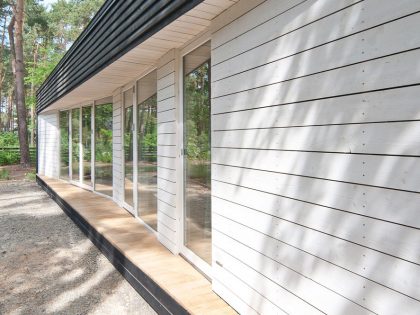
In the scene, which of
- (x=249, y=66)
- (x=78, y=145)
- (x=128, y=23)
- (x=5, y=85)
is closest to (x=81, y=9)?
(x=5, y=85)

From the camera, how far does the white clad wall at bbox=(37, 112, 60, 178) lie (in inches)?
401

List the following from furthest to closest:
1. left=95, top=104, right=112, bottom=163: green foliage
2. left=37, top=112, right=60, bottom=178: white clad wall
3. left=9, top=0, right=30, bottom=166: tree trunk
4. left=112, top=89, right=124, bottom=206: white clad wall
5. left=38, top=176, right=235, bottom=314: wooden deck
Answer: left=9, top=0, right=30, bottom=166: tree trunk
left=37, top=112, right=60, bottom=178: white clad wall
left=95, top=104, right=112, bottom=163: green foliage
left=112, top=89, right=124, bottom=206: white clad wall
left=38, top=176, right=235, bottom=314: wooden deck

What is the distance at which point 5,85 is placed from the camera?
3069cm

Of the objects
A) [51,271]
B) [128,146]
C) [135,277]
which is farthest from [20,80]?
[135,277]

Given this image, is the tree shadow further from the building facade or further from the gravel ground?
the building facade

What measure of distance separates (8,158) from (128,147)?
44.4ft

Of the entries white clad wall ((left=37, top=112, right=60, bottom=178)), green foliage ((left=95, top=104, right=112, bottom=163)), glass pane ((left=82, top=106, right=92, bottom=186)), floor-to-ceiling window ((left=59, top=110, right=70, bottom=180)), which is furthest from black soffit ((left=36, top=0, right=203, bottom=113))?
white clad wall ((left=37, top=112, right=60, bottom=178))

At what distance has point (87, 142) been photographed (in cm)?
814

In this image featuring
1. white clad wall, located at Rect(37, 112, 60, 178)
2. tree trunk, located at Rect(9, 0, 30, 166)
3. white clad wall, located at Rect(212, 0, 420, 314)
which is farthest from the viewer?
tree trunk, located at Rect(9, 0, 30, 166)

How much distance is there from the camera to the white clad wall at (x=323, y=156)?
1.23m

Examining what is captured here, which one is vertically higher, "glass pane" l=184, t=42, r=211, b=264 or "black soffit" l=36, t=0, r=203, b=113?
"black soffit" l=36, t=0, r=203, b=113

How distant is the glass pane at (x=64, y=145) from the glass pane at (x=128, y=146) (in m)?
4.42

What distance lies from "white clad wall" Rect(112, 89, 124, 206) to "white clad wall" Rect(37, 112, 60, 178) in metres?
4.58

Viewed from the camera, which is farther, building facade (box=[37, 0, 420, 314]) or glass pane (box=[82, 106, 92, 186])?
glass pane (box=[82, 106, 92, 186])
